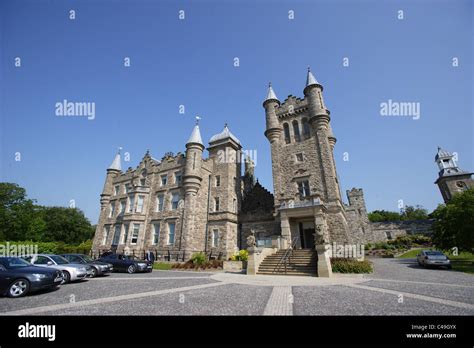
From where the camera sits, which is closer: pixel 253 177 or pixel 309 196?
pixel 309 196

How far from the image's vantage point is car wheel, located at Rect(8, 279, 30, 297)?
302 inches

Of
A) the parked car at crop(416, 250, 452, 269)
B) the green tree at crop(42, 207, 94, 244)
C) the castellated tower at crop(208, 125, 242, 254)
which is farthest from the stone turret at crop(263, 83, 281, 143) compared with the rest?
the green tree at crop(42, 207, 94, 244)

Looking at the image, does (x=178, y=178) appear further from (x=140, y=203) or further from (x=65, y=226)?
(x=65, y=226)

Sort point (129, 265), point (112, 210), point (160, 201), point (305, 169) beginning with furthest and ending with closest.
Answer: point (112, 210) → point (160, 201) → point (305, 169) → point (129, 265)

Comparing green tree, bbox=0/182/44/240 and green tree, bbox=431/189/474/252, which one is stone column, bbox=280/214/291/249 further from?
green tree, bbox=0/182/44/240

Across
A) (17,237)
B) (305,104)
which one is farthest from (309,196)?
(17,237)

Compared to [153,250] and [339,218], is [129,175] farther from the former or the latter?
[339,218]

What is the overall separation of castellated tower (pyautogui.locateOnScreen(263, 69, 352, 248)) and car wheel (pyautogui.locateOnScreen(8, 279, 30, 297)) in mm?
17228

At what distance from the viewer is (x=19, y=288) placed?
7.80 meters

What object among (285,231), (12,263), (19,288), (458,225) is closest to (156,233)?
(285,231)

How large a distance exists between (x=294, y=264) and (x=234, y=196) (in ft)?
42.2

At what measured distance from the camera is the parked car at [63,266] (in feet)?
36.6

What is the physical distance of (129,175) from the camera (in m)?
32.7
